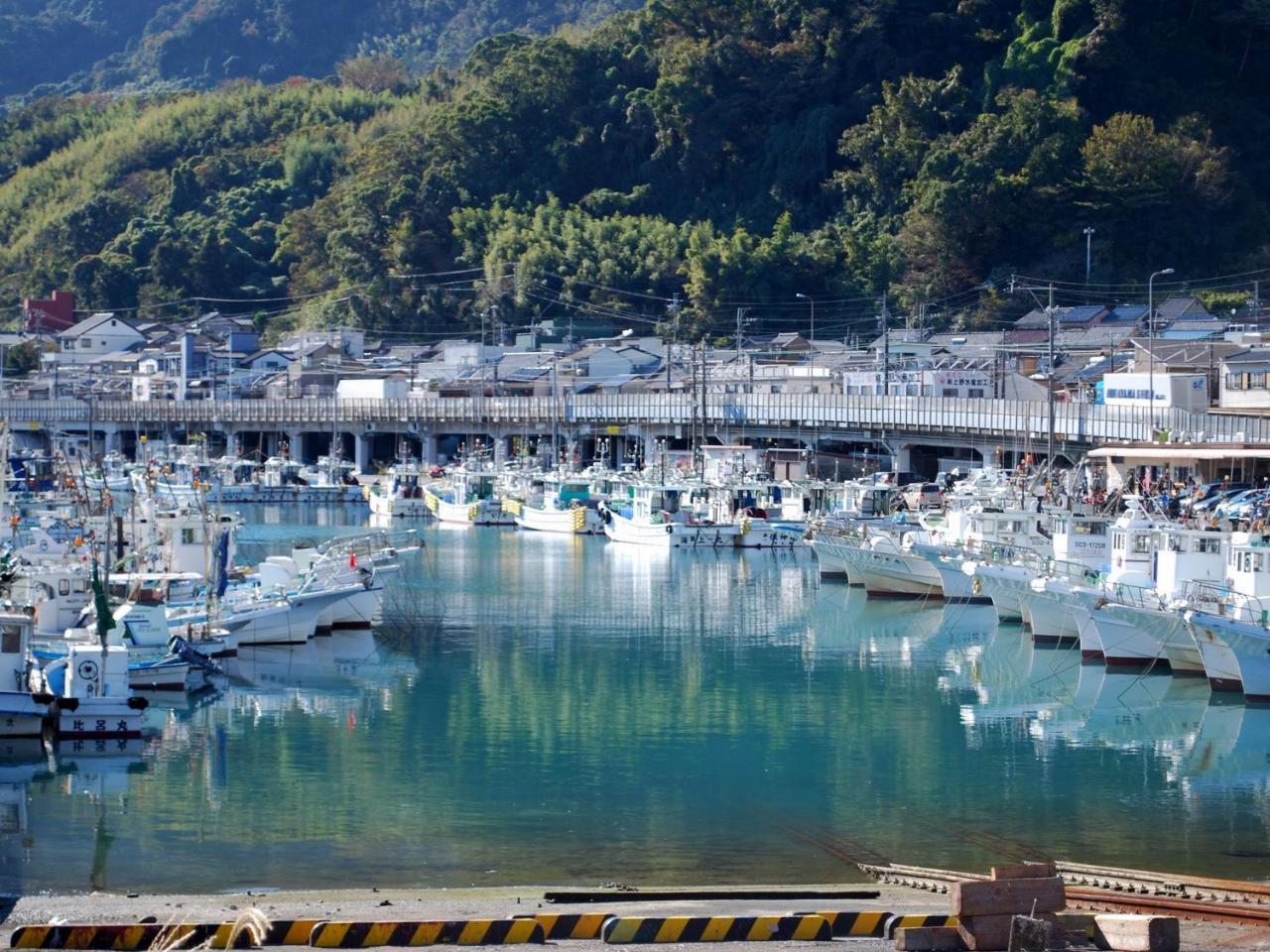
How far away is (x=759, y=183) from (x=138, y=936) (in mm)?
79286

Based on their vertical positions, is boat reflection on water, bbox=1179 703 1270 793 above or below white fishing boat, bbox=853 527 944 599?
below

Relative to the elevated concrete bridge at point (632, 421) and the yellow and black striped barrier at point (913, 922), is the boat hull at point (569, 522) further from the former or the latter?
the yellow and black striped barrier at point (913, 922)

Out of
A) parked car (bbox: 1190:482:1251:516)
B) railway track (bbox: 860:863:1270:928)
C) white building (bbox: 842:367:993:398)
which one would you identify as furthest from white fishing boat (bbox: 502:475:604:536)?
railway track (bbox: 860:863:1270:928)

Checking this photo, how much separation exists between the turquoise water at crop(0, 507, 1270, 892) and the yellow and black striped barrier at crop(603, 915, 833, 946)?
2.72 m

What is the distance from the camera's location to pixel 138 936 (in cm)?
1449

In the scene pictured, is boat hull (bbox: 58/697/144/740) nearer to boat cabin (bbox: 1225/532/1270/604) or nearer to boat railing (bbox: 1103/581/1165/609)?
boat railing (bbox: 1103/581/1165/609)

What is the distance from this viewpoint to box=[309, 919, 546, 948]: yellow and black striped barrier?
14320 mm

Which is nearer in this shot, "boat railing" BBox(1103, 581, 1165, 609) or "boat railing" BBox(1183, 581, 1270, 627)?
"boat railing" BBox(1183, 581, 1270, 627)

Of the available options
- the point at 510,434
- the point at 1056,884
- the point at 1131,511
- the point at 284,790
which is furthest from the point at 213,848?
the point at 510,434

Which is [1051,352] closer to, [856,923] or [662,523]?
[662,523]

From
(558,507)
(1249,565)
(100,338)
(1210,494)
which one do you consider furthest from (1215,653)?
(100,338)

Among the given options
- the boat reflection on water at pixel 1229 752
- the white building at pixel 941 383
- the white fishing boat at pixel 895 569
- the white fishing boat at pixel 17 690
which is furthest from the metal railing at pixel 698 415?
the white fishing boat at pixel 17 690

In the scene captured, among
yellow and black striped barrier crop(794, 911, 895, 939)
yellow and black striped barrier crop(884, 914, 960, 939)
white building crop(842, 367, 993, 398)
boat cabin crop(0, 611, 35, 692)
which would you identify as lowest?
yellow and black striped barrier crop(794, 911, 895, 939)

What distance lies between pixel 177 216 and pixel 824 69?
123 ft
